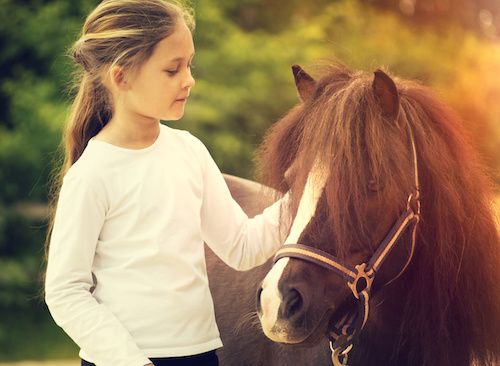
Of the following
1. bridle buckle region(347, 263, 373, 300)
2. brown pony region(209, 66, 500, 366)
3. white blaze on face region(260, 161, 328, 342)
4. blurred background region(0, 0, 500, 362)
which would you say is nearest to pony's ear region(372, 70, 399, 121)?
brown pony region(209, 66, 500, 366)

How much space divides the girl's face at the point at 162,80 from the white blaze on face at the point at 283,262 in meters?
0.43

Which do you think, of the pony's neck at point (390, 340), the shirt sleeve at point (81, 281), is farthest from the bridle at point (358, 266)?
the shirt sleeve at point (81, 281)

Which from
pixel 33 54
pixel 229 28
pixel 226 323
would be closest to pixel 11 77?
pixel 33 54

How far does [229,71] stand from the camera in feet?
28.9

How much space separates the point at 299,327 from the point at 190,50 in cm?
81

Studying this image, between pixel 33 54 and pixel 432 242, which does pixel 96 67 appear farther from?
pixel 33 54

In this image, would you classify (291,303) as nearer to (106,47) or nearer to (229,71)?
(106,47)

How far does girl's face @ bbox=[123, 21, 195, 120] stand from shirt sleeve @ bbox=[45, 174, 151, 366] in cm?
26

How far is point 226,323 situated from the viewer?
10.8 ft

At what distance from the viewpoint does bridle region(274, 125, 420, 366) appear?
6.82 ft

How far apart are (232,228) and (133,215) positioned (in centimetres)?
44

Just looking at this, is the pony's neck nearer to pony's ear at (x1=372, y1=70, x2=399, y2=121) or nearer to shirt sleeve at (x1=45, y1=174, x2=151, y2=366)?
pony's ear at (x1=372, y1=70, x2=399, y2=121)

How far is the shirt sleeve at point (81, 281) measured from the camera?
209 centimetres

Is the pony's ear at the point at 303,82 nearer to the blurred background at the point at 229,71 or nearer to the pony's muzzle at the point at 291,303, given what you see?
the pony's muzzle at the point at 291,303
